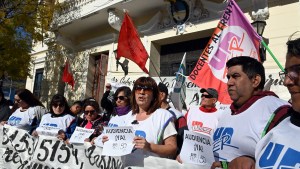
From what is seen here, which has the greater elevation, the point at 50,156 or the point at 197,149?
the point at 197,149

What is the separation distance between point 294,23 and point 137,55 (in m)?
3.23

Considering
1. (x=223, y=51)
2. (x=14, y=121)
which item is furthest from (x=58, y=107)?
(x=223, y=51)

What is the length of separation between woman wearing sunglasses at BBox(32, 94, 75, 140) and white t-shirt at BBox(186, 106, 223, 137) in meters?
1.58

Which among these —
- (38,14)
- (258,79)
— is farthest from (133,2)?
(258,79)

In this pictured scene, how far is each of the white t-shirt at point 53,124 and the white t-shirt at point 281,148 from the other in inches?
125

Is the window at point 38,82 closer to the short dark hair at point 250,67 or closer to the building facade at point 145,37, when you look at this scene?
the building facade at point 145,37

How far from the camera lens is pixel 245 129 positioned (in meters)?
1.92

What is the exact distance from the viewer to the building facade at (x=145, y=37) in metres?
6.53

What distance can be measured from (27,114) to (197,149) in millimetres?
3231

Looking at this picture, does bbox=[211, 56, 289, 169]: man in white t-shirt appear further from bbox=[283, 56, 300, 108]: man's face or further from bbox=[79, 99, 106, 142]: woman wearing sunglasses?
bbox=[79, 99, 106, 142]: woman wearing sunglasses

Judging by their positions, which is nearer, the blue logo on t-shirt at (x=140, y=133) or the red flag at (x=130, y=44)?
the blue logo on t-shirt at (x=140, y=133)

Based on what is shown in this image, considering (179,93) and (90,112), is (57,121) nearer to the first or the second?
(90,112)

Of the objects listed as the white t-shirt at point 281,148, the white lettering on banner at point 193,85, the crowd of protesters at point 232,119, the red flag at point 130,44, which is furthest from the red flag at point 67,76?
the white t-shirt at point 281,148

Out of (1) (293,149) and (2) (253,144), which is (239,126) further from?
(1) (293,149)
